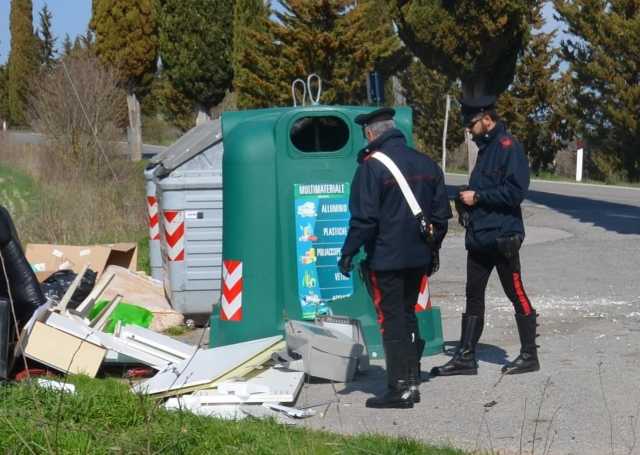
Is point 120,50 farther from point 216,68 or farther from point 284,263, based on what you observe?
point 284,263

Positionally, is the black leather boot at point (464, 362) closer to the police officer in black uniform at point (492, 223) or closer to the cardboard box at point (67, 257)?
the police officer in black uniform at point (492, 223)

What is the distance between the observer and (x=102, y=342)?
7402 mm

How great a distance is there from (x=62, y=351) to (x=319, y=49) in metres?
23.5

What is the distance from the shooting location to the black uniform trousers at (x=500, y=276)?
7266 mm

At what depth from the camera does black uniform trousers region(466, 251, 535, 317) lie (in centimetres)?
727

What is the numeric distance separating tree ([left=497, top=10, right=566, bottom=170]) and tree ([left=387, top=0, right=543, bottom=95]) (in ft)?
72.8

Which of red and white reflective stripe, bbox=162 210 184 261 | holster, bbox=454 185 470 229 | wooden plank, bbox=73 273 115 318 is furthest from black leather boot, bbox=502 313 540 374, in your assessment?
red and white reflective stripe, bbox=162 210 184 261

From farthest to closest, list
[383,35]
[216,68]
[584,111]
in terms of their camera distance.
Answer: [584,111] → [216,68] → [383,35]

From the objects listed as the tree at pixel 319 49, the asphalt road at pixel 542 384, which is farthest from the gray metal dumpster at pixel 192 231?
the tree at pixel 319 49

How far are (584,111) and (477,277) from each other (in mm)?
34861

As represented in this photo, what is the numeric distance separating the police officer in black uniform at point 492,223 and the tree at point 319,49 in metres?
22.8

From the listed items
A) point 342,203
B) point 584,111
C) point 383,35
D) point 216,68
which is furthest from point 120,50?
point 342,203

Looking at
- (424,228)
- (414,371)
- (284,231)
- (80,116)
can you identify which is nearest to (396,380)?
(414,371)

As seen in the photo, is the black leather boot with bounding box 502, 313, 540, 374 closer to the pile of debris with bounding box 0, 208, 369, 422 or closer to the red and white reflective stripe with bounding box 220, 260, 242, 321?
the pile of debris with bounding box 0, 208, 369, 422
